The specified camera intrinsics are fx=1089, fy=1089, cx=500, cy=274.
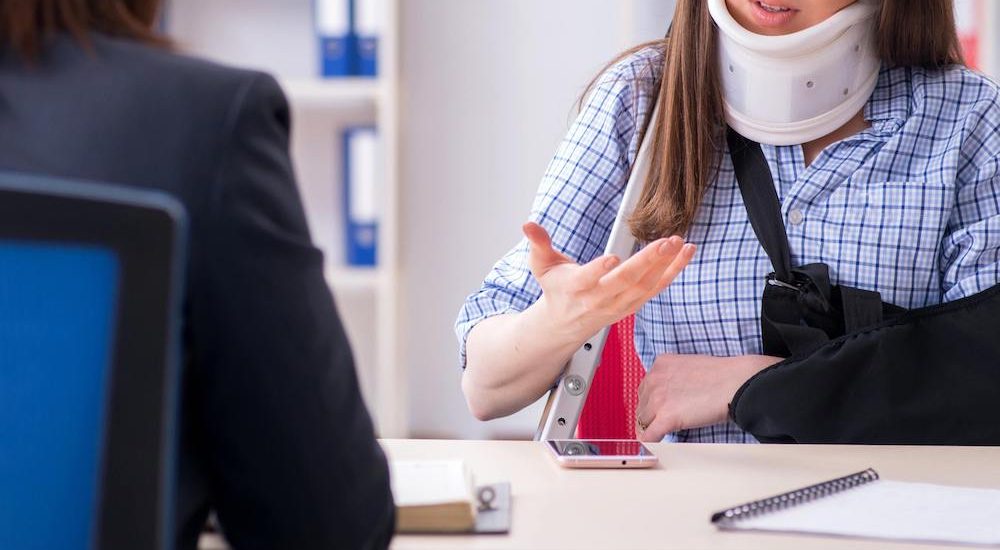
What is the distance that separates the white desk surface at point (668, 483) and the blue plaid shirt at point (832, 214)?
0.29 m

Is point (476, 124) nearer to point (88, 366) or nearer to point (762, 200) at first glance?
point (762, 200)

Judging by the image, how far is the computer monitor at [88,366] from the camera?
51 centimetres

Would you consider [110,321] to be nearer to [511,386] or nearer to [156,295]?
[156,295]

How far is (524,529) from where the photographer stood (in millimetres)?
940

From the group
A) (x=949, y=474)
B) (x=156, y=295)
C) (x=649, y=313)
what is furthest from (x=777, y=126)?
(x=156, y=295)

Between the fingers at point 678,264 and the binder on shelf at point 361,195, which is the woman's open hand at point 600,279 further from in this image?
the binder on shelf at point 361,195

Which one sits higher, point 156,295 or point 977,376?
point 156,295

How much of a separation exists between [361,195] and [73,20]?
8.32ft

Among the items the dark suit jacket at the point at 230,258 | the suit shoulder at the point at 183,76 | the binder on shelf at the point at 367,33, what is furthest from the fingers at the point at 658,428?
the binder on shelf at the point at 367,33

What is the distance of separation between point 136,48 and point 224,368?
0.20m

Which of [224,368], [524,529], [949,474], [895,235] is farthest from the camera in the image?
[895,235]

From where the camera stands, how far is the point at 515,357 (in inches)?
55.4

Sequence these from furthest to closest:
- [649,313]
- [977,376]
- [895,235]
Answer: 1. [649,313]
2. [895,235]
3. [977,376]

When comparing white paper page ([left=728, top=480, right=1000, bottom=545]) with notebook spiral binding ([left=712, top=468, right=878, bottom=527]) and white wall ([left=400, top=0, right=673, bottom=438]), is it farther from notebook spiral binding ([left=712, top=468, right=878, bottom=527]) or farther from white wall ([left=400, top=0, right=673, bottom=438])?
white wall ([left=400, top=0, right=673, bottom=438])
